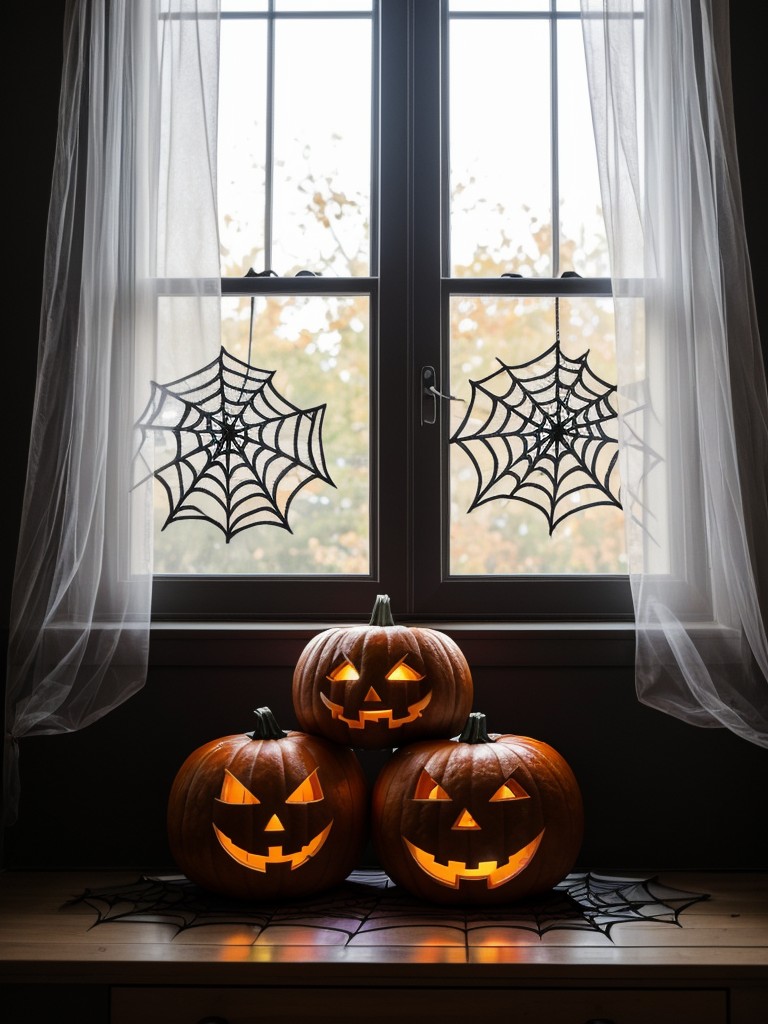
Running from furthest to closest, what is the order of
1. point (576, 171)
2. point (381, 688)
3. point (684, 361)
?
point (576, 171) → point (684, 361) → point (381, 688)

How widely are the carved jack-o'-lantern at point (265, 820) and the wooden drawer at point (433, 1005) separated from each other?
0.74 feet

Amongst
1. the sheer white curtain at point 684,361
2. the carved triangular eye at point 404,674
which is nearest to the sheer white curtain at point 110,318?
the carved triangular eye at point 404,674

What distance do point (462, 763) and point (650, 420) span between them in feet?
2.71

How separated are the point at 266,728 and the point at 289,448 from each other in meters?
0.69

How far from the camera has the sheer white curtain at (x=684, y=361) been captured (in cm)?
184

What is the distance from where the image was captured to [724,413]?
1.86 meters

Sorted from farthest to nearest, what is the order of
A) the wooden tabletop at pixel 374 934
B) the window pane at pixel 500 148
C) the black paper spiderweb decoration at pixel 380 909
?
the window pane at pixel 500 148, the black paper spiderweb decoration at pixel 380 909, the wooden tabletop at pixel 374 934

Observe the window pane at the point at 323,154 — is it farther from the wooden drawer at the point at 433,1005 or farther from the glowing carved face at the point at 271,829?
the wooden drawer at the point at 433,1005

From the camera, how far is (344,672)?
5.67ft

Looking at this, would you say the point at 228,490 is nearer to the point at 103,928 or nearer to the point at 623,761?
the point at 103,928

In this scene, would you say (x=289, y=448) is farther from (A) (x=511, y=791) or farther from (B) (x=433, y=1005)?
(B) (x=433, y=1005)

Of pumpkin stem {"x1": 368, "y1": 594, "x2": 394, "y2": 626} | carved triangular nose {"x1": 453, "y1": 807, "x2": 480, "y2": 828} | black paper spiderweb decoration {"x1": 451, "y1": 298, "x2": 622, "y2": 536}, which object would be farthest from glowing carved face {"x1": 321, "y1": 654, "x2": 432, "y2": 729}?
black paper spiderweb decoration {"x1": 451, "y1": 298, "x2": 622, "y2": 536}

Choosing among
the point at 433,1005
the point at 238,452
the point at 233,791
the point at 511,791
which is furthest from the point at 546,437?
the point at 433,1005

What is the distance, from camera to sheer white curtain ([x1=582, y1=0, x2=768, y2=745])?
1.84 meters
